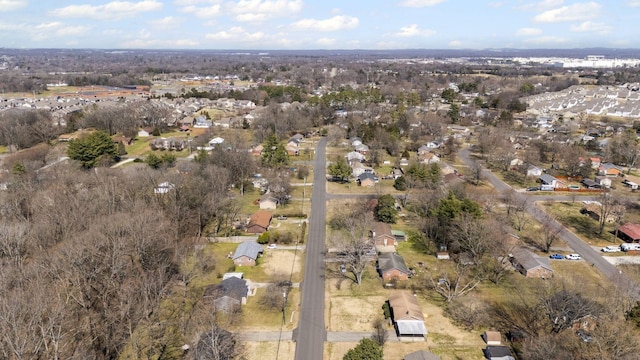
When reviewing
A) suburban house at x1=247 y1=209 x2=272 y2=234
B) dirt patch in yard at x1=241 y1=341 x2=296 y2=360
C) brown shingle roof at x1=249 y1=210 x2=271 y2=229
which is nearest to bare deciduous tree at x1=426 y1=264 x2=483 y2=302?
dirt patch in yard at x1=241 y1=341 x2=296 y2=360

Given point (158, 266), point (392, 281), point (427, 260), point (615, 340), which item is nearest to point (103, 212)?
point (158, 266)

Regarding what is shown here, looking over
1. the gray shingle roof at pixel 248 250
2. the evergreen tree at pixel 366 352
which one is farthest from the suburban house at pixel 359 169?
the evergreen tree at pixel 366 352

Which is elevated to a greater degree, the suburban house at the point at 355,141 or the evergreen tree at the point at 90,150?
the evergreen tree at the point at 90,150

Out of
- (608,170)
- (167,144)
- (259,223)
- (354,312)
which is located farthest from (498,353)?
(167,144)

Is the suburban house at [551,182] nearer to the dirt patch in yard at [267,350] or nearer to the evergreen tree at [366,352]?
the evergreen tree at [366,352]

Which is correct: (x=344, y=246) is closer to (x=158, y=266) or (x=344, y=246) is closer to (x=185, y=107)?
(x=158, y=266)

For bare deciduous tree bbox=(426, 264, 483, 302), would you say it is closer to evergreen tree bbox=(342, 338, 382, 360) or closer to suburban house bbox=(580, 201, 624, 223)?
evergreen tree bbox=(342, 338, 382, 360)

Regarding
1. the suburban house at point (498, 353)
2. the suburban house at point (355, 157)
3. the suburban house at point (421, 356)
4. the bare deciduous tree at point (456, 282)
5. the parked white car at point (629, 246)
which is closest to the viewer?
the suburban house at point (421, 356)
